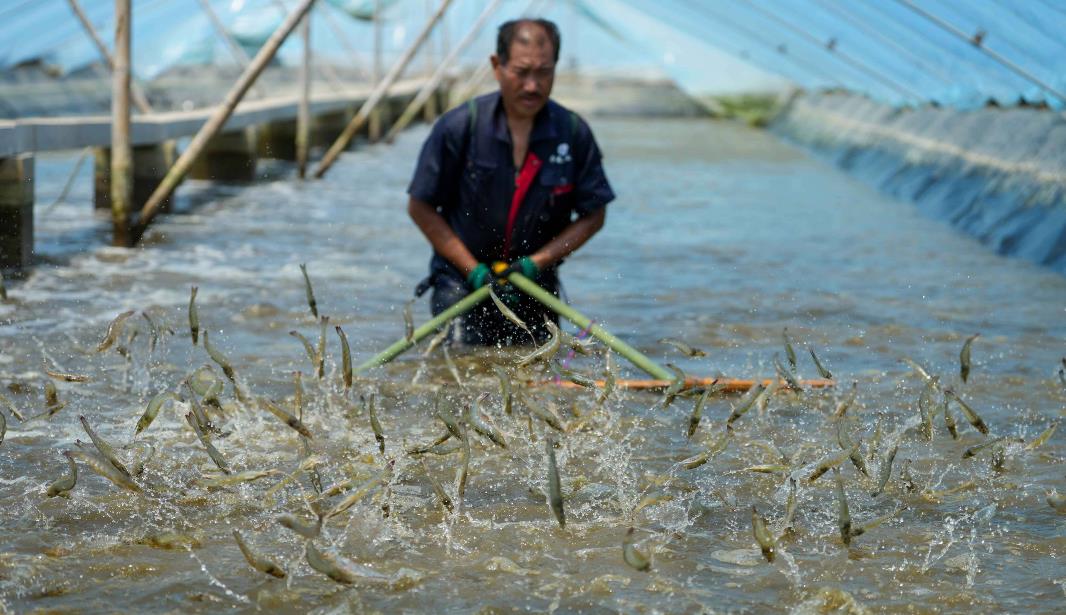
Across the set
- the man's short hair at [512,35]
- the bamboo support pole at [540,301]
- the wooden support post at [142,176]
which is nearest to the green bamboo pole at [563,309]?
the bamboo support pole at [540,301]

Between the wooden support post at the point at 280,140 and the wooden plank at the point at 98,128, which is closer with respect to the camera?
the wooden plank at the point at 98,128

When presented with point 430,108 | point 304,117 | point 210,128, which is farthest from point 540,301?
point 430,108

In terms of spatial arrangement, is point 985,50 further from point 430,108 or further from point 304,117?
point 430,108

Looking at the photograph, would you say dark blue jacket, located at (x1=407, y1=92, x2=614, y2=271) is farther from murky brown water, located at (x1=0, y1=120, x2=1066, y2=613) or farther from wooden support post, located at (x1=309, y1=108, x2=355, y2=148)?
wooden support post, located at (x1=309, y1=108, x2=355, y2=148)

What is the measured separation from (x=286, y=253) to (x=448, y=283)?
13.6 feet

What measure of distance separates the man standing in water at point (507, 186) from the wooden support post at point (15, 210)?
3610 mm

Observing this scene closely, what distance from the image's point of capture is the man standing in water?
5879mm

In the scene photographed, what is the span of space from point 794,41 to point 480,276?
54.9 ft

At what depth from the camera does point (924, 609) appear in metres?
3.46

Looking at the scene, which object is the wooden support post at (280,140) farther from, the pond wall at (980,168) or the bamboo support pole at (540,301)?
the bamboo support pole at (540,301)

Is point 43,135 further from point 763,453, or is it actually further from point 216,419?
point 763,453

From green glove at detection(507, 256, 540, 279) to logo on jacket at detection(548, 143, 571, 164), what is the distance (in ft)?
1.50

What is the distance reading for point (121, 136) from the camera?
9.63 metres

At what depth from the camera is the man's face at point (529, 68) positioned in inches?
223
